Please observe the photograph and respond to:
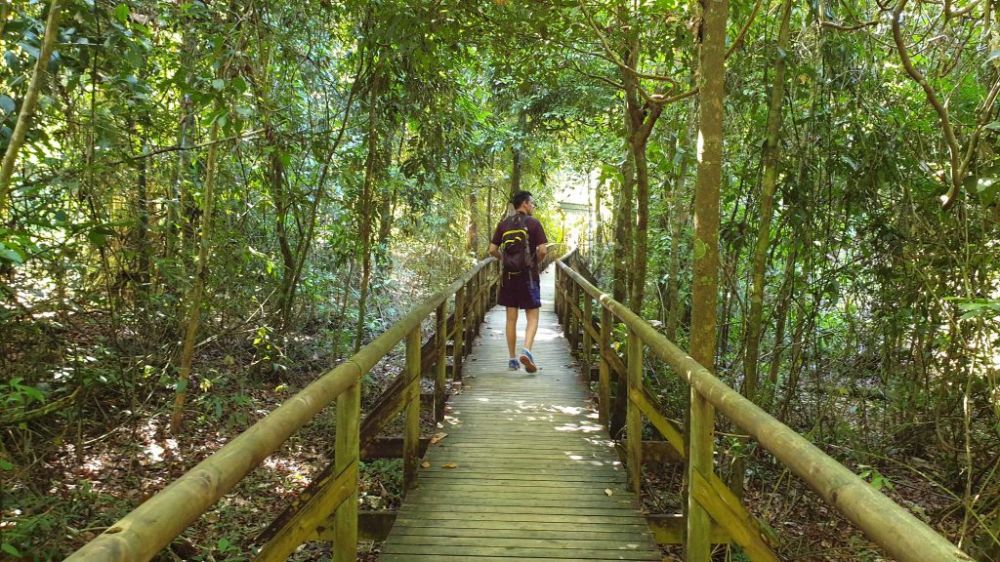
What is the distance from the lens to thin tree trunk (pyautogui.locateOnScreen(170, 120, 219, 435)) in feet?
17.1

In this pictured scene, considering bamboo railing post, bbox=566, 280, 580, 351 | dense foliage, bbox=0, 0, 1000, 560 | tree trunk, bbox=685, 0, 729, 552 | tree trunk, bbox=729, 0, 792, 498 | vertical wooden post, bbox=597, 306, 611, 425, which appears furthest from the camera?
bamboo railing post, bbox=566, 280, 580, 351

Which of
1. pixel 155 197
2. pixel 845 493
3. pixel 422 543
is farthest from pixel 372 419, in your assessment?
pixel 155 197

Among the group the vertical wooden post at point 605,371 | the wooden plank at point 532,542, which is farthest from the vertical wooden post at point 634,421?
the vertical wooden post at point 605,371

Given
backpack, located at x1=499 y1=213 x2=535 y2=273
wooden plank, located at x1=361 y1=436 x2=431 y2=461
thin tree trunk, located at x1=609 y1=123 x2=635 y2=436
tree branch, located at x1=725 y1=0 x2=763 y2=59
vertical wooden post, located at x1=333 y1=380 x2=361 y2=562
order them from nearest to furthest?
vertical wooden post, located at x1=333 y1=380 x2=361 y2=562, tree branch, located at x1=725 y1=0 x2=763 y2=59, wooden plank, located at x1=361 y1=436 x2=431 y2=461, thin tree trunk, located at x1=609 y1=123 x2=635 y2=436, backpack, located at x1=499 y1=213 x2=535 y2=273

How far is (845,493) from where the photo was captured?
4.59ft

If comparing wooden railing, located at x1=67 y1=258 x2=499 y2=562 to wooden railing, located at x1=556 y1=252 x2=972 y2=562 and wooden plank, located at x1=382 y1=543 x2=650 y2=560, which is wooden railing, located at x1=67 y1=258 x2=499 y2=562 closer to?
wooden plank, located at x1=382 y1=543 x2=650 y2=560

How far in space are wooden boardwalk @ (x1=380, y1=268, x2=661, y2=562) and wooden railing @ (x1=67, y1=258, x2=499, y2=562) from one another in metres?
0.38

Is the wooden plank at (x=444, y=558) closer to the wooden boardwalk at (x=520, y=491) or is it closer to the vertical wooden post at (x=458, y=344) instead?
the wooden boardwalk at (x=520, y=491)

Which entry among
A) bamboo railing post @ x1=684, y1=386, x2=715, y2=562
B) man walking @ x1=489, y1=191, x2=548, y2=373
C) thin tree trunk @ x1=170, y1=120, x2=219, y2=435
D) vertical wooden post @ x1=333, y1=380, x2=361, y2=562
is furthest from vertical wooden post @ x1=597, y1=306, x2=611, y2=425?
thin tree trunk @ x1=170, y1=120, x2=219, y2=435

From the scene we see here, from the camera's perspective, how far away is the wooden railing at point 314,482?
114cm

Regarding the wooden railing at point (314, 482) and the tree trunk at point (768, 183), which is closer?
the wooden railing at point (314, 482)

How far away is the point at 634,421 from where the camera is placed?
3645 mm

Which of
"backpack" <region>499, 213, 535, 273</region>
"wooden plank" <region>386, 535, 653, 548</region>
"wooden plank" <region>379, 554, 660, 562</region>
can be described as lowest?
"wooden plank" <region>379, 554, 660, 562</region>

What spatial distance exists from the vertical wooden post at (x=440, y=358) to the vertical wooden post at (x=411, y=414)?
0.92 metres
